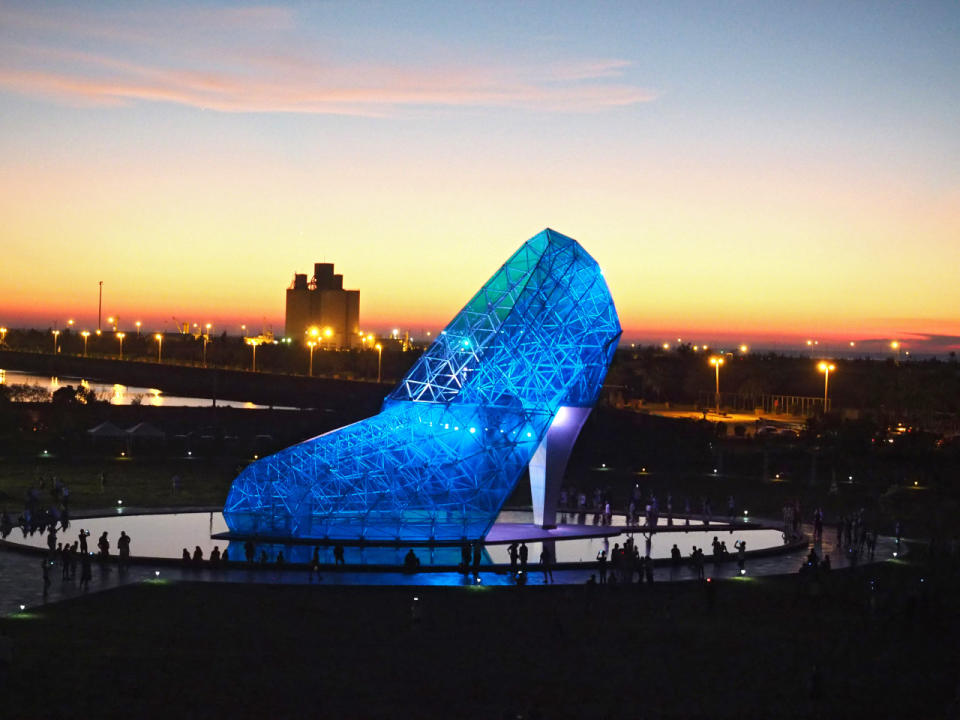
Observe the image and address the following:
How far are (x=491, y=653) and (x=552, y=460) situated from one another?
15312 mm

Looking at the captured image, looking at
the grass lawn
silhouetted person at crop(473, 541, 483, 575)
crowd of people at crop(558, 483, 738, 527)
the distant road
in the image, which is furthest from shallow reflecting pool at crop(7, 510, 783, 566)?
the distant road

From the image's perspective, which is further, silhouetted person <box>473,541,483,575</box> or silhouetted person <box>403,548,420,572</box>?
silhouetted person <box>403,548,420,572</box>

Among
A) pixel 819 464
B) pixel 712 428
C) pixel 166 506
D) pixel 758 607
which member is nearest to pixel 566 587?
pixel 758 607

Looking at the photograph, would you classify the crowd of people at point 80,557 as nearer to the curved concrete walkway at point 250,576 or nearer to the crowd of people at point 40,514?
the curved concrete walkway at point 250,576

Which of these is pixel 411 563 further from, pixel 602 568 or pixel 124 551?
pixel 124 551

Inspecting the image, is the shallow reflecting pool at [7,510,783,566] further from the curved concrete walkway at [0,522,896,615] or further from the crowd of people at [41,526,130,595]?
the curved concrete walkway at [0,522,896,615]

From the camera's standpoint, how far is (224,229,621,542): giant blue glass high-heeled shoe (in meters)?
37.3

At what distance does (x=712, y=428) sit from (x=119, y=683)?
5524cm

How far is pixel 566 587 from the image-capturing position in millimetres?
31859

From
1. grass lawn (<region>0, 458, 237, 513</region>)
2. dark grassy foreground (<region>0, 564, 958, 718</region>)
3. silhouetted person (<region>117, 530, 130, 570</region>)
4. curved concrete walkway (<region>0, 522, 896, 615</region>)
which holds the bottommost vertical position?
dark grassy foreground (<region>0, 564, 958, 718</region>)

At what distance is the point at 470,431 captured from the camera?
38250 mm

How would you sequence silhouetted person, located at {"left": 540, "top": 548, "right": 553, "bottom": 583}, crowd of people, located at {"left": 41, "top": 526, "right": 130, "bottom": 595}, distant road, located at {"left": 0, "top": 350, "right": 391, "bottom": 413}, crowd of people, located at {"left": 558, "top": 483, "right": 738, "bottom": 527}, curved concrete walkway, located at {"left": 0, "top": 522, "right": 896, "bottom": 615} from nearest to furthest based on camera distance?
curved concrete walkway, located at {"left": 0, "top": 522, "right": 896, "bottom": 615} → crowd of people, located at {"left": 41, "top": 526, "right": 130, "bottom": 595} → silhouetted person, located at {"left": 540, "top": 548, "right": 553, "bottom": 583} → crowd of people, located at {"left": 558, "top": 483, "right": 738, "bottom": 527} → distant road, located at {"left": 0, "top": 350, "right": 391, "bottom": 413}

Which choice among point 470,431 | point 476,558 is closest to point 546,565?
point 476,558

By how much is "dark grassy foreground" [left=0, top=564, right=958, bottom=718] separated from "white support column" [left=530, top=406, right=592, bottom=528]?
29.0 ft
